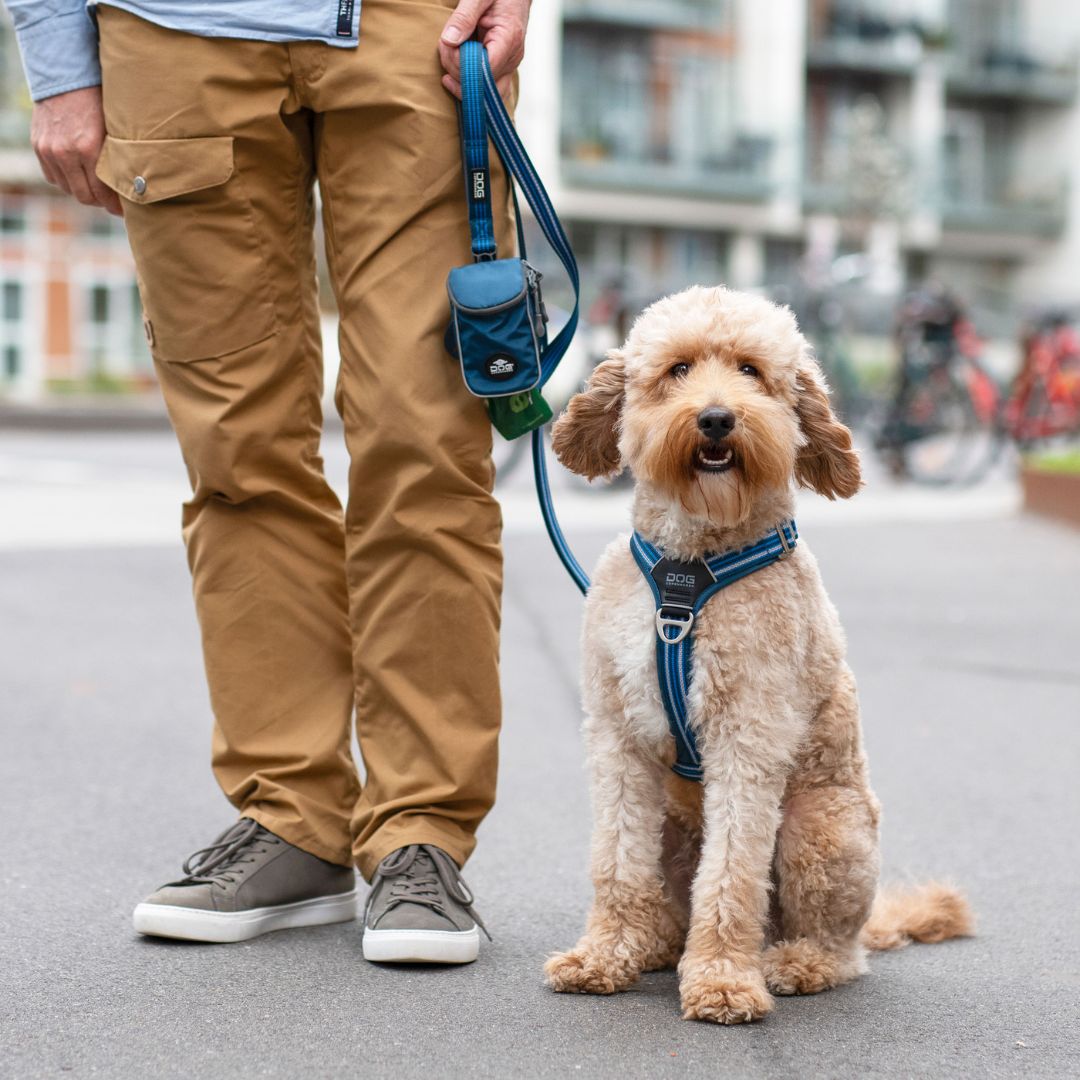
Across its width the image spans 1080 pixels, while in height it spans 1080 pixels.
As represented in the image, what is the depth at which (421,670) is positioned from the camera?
301 cm

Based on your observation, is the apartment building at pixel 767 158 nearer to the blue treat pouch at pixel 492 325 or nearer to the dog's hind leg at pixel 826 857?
the blue treat pouch at pixel 492 325

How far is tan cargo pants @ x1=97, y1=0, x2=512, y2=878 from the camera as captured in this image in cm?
288

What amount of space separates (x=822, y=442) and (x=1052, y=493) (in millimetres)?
8009

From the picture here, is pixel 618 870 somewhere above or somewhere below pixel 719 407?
below

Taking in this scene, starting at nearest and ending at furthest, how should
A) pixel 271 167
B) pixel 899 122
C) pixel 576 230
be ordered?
1. pixel 271 167
2. pixel 576 230
3. pixel 899 122

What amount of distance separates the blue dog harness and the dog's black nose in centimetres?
23

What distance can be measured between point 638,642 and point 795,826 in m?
0.42

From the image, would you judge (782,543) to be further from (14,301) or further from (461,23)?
(14,301)

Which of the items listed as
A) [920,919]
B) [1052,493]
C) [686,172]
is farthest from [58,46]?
[686,172]

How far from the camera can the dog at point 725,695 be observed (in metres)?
2.66

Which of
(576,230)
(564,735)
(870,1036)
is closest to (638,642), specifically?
(870,1036)

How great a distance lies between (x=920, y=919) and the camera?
3.15 metres

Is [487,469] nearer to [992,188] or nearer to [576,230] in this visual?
[576,230]

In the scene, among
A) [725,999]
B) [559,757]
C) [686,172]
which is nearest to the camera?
[725,999]
